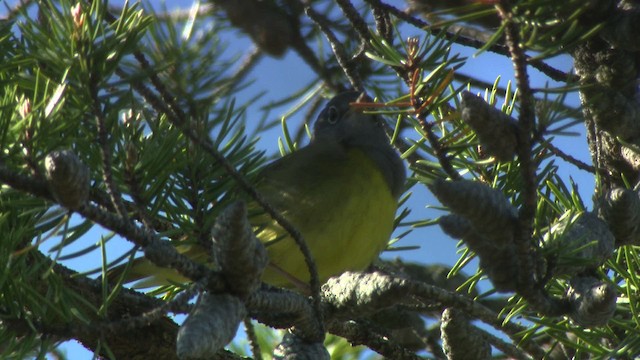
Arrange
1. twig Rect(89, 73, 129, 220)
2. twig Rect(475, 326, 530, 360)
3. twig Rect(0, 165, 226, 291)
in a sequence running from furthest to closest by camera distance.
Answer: twig Rect(475, 326, 530, 360) → twig Rect(89, 73, 129, 220) → twig Rect(0, 165, 226, 291)

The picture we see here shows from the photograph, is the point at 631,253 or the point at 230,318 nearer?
the point at 230,318

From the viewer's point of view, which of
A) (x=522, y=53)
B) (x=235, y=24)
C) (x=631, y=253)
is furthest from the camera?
(x=235, y=24)

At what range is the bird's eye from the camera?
3792 millimetres

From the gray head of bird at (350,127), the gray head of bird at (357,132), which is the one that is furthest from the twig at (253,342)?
the gray head of bird at (350,127)

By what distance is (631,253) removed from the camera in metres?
1.84

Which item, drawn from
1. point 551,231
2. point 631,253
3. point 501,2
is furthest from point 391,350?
point 501,2

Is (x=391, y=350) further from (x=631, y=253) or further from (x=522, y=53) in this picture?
(x=522, y=53)

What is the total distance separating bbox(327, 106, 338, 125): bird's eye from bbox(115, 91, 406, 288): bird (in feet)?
1.68

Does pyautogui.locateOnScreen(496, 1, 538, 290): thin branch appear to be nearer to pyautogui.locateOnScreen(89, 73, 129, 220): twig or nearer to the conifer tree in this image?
the conifer tree

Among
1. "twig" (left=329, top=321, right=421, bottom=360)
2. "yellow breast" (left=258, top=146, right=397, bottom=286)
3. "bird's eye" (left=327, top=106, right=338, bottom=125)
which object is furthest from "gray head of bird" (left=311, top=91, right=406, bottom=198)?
"twig" (left=329, top=321, right=421, bottom=360)

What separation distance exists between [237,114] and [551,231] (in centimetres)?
73

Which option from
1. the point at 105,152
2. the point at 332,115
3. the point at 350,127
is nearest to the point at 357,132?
the point at 350,127

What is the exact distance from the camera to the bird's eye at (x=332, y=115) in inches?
149

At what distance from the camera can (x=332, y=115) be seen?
3.86 metres
